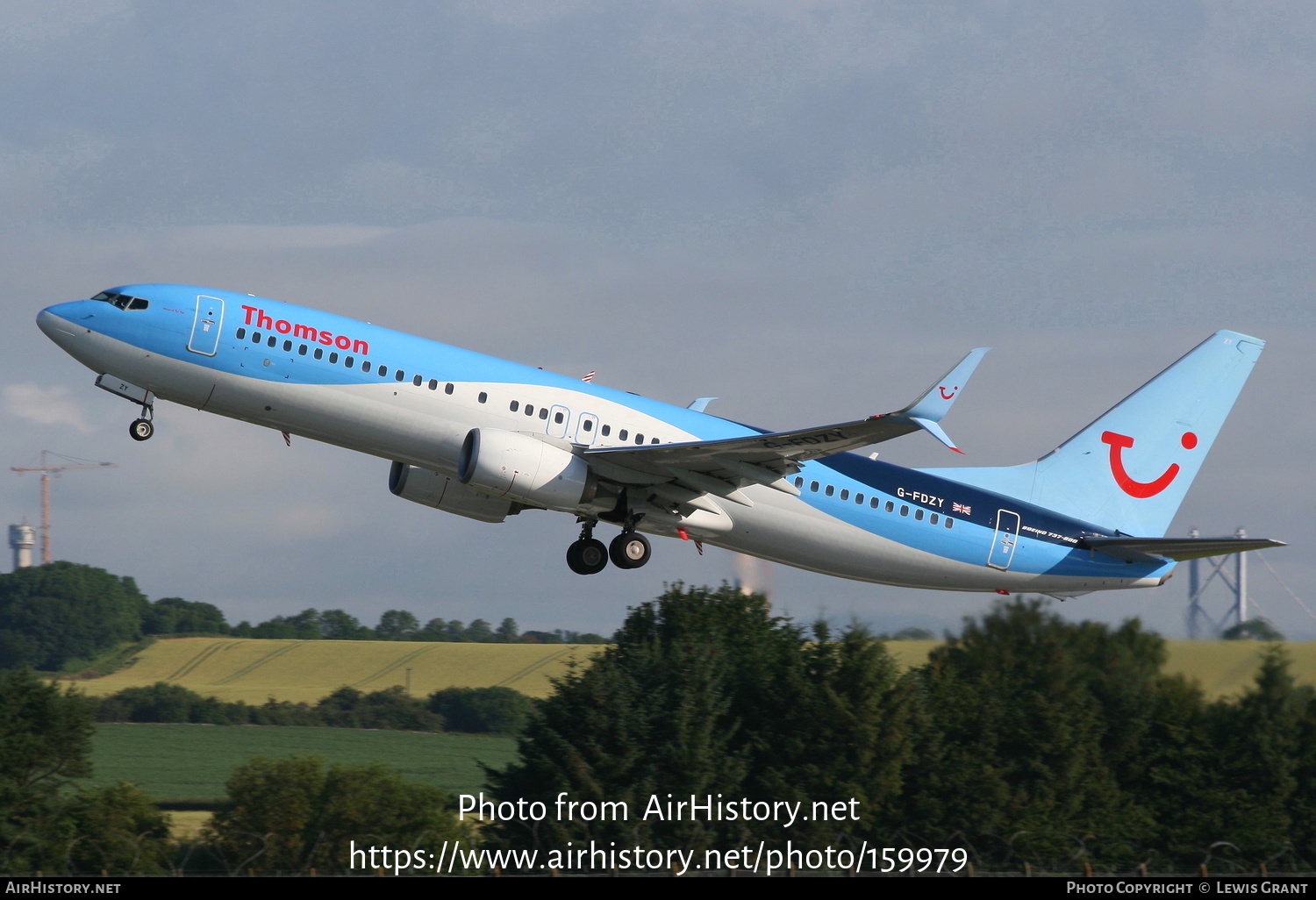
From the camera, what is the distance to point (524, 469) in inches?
1184

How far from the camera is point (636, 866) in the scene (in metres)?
47.5

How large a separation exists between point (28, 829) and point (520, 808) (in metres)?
20.4

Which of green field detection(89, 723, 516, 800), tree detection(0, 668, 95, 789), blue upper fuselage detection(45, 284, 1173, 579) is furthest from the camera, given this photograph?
green field detection(89, 723, 516, 800)

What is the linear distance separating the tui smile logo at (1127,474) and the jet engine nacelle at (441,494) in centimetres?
1798

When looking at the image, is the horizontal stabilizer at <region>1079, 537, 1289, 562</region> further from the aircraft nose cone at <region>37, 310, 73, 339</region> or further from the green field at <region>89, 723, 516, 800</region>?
the green field at <region>89, 723, 516, 800</region>

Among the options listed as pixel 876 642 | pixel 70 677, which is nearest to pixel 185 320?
pixel 876 642

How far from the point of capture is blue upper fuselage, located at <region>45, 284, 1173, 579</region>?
97.1 feet

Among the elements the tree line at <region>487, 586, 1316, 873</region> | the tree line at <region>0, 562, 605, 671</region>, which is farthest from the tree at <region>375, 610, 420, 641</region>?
the tree line at <region>487, 586, 1316, 873</region>

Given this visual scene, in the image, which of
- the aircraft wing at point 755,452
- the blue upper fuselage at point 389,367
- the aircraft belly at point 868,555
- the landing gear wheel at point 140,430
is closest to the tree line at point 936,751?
the aircraft belly at point 868,555

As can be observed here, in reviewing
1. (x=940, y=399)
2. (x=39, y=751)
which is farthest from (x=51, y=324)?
(x=39, y=751)

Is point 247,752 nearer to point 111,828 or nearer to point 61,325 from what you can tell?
point 111,828

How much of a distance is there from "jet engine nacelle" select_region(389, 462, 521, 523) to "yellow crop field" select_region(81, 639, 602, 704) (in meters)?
45.0

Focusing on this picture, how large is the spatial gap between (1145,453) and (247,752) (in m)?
58.3
